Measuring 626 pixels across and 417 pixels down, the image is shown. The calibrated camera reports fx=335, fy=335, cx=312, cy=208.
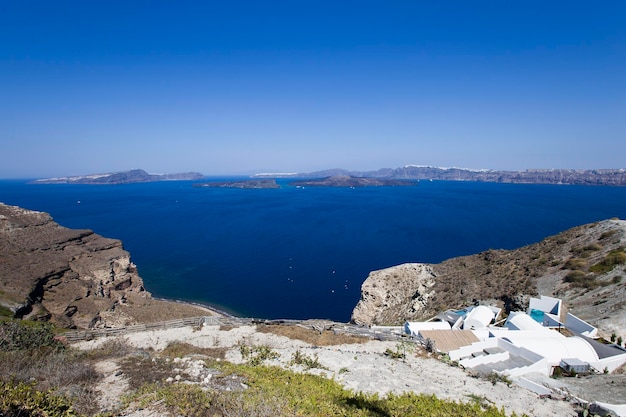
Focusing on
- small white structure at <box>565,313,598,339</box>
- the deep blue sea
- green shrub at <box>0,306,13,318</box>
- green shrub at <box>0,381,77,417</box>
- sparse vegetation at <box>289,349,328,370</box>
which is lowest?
the deep blue sea

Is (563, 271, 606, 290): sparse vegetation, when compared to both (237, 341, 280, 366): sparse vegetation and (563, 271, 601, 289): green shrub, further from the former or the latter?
(237, 341, 280, 366): sparse vegetation

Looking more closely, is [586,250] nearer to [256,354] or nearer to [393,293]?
[393,293]

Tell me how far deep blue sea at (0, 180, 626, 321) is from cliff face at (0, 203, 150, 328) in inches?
384

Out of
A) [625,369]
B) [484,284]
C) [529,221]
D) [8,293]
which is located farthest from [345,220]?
[625,369]

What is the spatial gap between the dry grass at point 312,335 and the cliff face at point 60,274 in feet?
80.6

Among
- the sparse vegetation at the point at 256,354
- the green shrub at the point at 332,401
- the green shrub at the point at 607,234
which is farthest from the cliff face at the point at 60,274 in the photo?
the green shrub at the point at 607,234

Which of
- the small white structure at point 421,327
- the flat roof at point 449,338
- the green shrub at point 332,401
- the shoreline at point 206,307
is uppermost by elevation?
the green shrub at point 332,401

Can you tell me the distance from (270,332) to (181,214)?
374 ft

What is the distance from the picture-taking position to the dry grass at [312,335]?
18.6m

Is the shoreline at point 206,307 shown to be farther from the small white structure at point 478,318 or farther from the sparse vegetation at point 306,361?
the small white structure at point 478,318

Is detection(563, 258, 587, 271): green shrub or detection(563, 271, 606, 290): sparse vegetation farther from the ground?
detection(563, 258, 587, 271): green shrub

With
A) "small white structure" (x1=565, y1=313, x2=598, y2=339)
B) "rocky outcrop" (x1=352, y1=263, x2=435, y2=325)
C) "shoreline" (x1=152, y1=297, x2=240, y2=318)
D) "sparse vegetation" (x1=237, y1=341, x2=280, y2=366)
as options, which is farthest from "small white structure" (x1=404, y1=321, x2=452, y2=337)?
"shoreline" (x1=152, y1=297, x2=240, y2=318)

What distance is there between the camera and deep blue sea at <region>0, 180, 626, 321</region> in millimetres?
51750

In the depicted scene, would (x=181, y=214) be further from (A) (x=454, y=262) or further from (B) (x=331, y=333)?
(B) (x=331, y=333)
